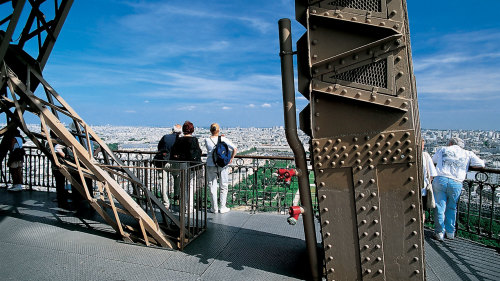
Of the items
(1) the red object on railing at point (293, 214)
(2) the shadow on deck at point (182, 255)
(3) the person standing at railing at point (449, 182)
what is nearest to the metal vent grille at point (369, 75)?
(1) the red object on railing at point (293, 214)

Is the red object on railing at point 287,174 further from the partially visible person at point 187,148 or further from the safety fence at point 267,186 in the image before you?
the partially visible person at point 187,148

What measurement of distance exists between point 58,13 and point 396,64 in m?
6.24

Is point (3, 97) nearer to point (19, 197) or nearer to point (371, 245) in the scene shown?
point (19, 197)

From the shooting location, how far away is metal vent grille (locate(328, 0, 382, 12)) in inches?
120

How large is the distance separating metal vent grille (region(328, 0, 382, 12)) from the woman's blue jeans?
4.09m

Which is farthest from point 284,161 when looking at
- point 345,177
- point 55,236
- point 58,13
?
point 58,13

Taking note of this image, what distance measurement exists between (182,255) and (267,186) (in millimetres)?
3552

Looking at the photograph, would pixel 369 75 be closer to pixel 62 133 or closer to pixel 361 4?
pixel 361 4

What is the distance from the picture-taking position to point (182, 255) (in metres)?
4.54

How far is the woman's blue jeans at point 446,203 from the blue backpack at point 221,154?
4.34 m

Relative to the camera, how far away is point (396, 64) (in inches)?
120

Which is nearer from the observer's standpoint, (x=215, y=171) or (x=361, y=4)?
(x=361, y=4)

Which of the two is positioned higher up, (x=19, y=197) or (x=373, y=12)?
(x=373, y=12)

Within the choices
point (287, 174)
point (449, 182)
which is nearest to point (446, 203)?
point (449, 182)
